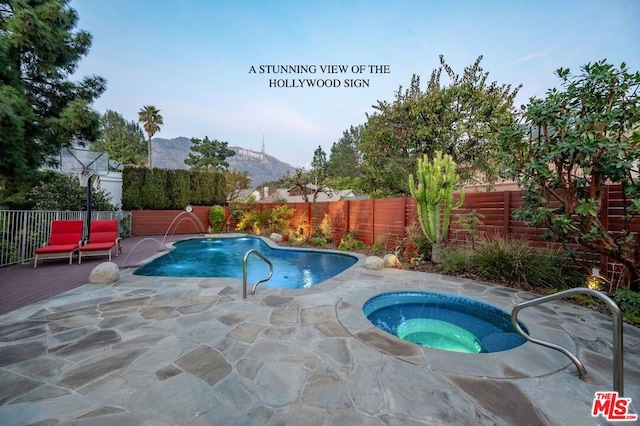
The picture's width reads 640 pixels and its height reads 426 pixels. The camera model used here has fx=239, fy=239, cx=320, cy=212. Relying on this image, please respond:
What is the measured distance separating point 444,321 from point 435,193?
3.34 meters

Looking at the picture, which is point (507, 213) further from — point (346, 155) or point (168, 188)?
point (346, 155)

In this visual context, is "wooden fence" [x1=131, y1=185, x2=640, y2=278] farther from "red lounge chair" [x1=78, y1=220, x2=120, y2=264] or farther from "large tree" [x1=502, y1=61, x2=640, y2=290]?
"red lounge chair" [x1=78, y1=220, x2=120, y2=264]

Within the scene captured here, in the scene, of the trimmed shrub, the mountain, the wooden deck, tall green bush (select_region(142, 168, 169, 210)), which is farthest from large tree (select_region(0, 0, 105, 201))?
the mountain

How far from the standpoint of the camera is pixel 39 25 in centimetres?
675

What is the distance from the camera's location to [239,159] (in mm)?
100875

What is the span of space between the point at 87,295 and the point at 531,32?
12842mm

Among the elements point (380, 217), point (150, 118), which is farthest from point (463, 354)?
point (150, 118)

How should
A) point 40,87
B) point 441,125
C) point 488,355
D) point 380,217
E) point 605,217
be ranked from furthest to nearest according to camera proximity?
point 441,125 → point 380,217 → point 40,87 → point 605,217 → point 488,355

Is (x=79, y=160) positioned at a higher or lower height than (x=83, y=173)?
higher

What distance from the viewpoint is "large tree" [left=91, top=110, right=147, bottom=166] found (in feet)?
85.1

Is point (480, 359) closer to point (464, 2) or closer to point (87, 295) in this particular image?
point (87, 295)

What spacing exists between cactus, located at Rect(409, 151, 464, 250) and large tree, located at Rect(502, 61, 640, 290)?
166 cm

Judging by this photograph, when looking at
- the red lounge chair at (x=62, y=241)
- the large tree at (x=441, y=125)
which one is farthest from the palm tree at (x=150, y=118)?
the large tree at (x=441, y=125)

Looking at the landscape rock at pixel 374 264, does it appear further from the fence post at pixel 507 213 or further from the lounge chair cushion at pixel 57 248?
the lounge chair cushion at pixel 57 248
